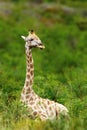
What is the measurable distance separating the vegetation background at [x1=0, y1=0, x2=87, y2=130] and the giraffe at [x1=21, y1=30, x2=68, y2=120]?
9.3 inches

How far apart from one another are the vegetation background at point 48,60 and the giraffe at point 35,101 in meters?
0.24

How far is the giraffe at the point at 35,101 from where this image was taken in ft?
57.1

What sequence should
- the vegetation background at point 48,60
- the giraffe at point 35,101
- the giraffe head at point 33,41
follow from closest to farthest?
the vegetation background at point 48,60
the giraffe at point 35,101
the giraffe head at point 33,41

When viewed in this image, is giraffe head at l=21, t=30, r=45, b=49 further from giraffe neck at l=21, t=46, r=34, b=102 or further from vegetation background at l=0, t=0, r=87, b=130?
vegetation background at l=0, t=0, r=87, b=130

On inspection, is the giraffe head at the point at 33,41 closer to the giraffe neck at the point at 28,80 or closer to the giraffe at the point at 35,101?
the giraffe at the point at 35,101

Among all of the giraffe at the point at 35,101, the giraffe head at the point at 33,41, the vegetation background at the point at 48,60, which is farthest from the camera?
the giraffe head at the point at 33,41

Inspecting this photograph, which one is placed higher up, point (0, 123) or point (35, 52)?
point (35, 52)

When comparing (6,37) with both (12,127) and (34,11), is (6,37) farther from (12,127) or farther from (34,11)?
(12,127)

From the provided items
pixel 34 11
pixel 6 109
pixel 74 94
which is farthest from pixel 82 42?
pixel 6 109

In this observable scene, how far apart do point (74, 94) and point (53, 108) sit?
232 centimetres

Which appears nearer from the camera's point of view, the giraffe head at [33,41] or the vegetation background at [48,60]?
the vegetation background at [48,60]

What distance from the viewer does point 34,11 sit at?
65312mm

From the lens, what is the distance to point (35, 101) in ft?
57.4

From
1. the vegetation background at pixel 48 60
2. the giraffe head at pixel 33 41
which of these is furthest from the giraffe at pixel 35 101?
the vegetation background at pixel 48 60
